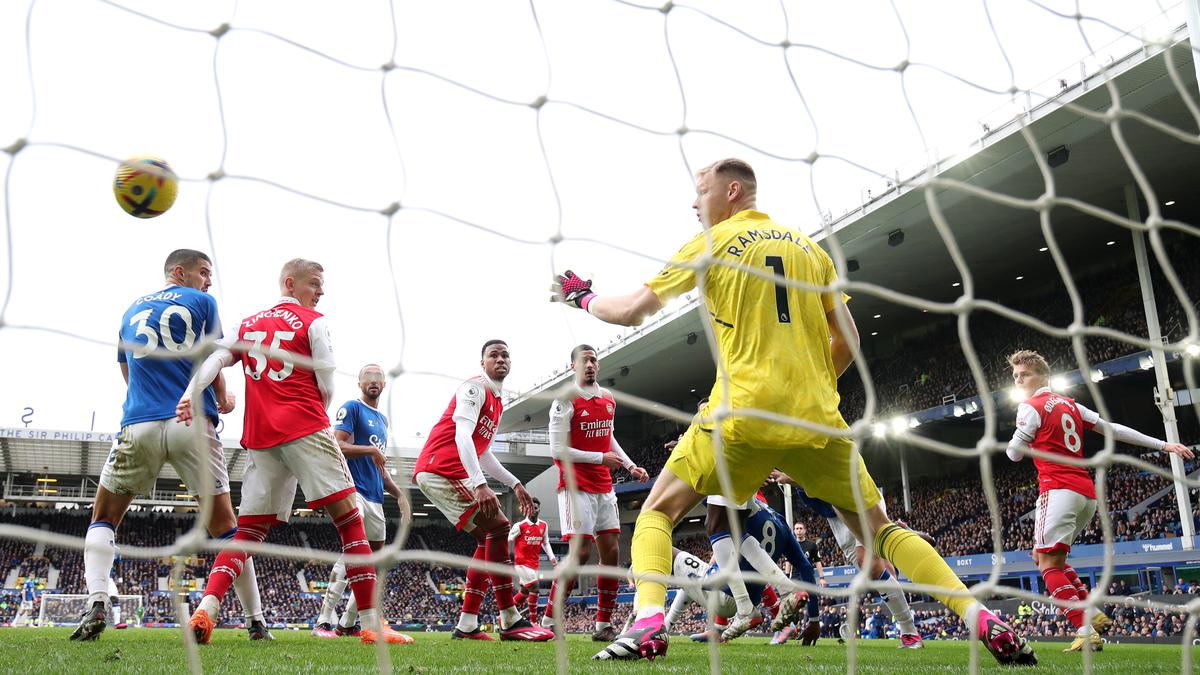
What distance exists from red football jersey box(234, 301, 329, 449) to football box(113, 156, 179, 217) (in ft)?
4.43

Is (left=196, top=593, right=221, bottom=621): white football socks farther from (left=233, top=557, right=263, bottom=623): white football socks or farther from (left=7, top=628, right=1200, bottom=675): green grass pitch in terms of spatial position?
(left=233, top=557, right=263, bottom=623): white football socks

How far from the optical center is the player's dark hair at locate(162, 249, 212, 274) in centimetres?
432

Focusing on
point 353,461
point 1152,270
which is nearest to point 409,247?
point 353,461

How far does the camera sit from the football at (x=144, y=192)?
242 cm

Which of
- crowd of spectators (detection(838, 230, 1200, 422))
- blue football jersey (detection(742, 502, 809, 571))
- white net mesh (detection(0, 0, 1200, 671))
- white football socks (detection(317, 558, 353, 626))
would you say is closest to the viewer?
white net mesh (detection(0, 0, 1200, 671))

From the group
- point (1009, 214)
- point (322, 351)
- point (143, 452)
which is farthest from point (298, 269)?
point (1009, 214)

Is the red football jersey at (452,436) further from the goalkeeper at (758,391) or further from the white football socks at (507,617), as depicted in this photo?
the goalkeeper at (758,391)

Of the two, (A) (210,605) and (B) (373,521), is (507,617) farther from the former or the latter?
(A) (210,605)

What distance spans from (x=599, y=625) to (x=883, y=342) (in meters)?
27.1

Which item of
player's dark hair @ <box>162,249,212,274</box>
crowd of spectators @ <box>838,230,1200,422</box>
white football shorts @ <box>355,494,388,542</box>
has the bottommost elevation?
white football shorts @ <box>355,494,388,542</box>

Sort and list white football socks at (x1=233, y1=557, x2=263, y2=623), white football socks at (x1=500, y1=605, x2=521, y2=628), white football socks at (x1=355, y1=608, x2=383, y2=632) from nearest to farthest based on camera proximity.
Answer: white football socks at (x1=355, y1=608, x2=383, y2=632), white football socks at (x1=233, y1=557, x2=263, y2=623), white football socks at (x1=500, y1=605, x2=521, y2=628)

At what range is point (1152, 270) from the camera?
69.0 feet

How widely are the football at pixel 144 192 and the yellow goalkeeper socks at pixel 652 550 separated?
1.79 m

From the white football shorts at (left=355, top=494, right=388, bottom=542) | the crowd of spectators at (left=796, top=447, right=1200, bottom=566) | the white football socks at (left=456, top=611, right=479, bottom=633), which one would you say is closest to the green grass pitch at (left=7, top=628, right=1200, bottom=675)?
the white football socks at (left=456, top=611, right=479, bottom=633)
